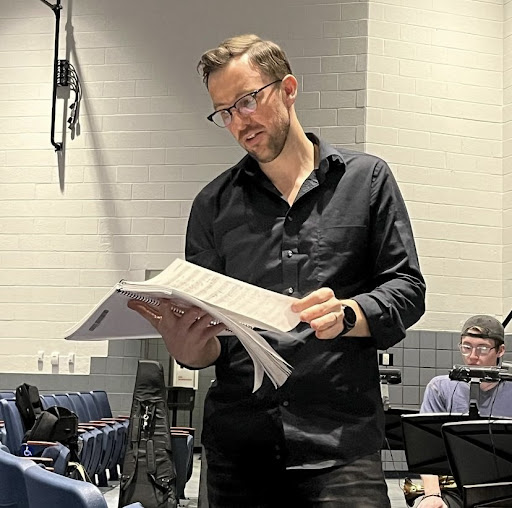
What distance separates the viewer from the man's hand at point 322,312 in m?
1.39

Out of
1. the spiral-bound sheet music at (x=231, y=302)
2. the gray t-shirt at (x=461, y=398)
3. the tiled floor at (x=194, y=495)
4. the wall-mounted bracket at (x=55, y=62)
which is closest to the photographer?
the spiral-bound sheet music at (x=231, y=302)

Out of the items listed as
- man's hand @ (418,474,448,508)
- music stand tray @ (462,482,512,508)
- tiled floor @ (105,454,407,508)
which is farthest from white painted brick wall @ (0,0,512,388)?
music stand tray @ (462,482,512,508)

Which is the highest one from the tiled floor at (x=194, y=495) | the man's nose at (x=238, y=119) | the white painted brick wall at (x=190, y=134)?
the white painted brick wall at (x=190, y=134)

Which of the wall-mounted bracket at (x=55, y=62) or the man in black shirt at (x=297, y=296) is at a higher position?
the wall-mounted bracket at (x=55, y=62)

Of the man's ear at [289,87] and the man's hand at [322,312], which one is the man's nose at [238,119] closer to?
the man's ear at [289,87]

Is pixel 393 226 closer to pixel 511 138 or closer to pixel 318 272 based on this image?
pixel 318 272

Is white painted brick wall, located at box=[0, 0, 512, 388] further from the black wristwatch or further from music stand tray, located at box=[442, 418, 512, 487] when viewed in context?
the black wristwatch

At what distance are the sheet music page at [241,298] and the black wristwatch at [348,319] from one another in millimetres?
87

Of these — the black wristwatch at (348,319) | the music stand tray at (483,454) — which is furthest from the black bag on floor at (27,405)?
the black wristwatch at (348,319)

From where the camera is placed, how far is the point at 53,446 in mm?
5379

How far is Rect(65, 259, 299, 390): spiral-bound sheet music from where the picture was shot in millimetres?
1385

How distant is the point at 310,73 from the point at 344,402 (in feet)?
27.0

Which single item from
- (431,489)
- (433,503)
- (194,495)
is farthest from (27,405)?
(433,503)

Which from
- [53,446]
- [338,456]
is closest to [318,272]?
[338,456]
